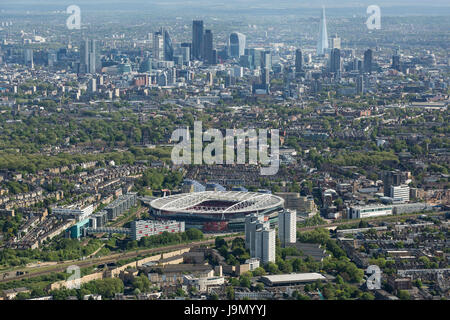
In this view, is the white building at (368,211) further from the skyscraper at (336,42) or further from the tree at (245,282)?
the skyscraper at (336,42)

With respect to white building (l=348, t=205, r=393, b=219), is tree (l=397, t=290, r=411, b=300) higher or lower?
higher

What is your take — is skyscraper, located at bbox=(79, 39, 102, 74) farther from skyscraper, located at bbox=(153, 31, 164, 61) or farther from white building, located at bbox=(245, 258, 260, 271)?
white building, located at bbox=(245, 258, 260, 271)

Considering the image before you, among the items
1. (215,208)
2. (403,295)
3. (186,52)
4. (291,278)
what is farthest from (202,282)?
(186,52)

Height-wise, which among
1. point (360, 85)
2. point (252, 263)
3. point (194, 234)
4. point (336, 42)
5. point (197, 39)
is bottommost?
point (360, 85)

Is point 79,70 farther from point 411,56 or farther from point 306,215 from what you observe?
point 306,215

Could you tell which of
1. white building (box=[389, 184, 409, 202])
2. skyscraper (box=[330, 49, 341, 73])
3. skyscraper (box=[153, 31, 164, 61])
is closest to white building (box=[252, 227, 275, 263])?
white building (box=[389, 184, 409, 202])

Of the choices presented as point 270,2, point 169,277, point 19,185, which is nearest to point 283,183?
point 19,185

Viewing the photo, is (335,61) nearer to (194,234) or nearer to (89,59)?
(89,59)
